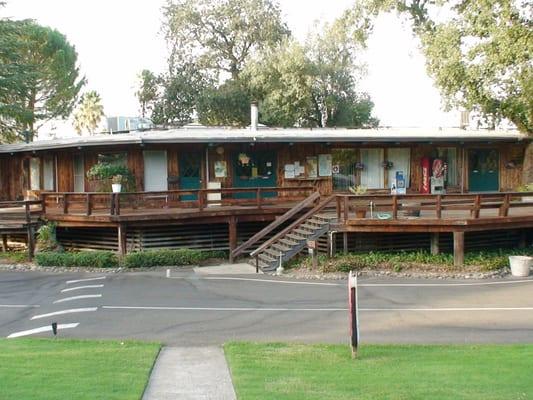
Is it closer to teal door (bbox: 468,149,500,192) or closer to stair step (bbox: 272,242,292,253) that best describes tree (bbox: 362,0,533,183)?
teal door (bbox: 468,149,500,192)

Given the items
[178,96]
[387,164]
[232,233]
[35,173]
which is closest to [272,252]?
[232,233]

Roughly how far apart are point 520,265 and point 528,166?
27.4 feet

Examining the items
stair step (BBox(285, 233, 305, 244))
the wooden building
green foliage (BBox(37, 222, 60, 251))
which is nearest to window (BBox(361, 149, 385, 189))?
the wooden building

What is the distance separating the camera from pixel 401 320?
1216cm

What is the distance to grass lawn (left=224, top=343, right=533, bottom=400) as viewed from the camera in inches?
266

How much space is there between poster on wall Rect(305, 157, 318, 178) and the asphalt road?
775 centimetres

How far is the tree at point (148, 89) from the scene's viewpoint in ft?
151

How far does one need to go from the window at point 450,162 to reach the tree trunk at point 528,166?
271 centimetres

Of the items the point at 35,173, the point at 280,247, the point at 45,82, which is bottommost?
the point at 280,247

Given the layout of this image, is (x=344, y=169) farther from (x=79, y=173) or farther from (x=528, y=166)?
(x=79, y=173)

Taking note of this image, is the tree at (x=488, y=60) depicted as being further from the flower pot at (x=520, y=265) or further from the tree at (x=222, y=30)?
the tree at (x=222, y=30)

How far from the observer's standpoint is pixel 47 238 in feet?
69.6

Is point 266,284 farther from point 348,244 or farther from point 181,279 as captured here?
point 348,244

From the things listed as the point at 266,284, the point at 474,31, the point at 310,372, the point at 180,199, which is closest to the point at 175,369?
the point at 310,372
